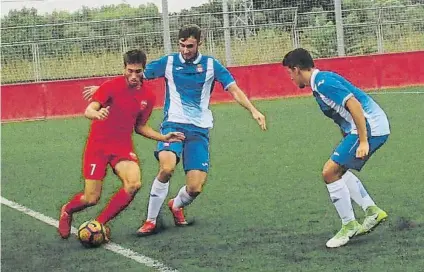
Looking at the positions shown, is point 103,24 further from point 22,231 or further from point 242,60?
point 22,231

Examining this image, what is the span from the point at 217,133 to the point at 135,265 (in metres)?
10.2

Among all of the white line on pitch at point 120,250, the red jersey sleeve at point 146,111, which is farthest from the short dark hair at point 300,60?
the white line on pitch at point 120,250

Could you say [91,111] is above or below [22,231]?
above

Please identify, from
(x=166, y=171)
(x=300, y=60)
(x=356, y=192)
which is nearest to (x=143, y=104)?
(x=166, y=171)

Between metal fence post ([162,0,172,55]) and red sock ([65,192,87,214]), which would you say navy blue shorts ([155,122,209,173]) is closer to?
red sock ([65,192,87,214])

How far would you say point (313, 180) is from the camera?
11.4 meters

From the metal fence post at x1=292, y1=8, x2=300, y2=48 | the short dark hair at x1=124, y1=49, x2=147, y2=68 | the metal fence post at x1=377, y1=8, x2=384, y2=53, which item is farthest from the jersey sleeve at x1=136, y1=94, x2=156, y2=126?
the metal fence post at x1=377, y1=8, x2=384, y2=53

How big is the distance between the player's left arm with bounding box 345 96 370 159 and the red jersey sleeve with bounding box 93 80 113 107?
2.05 m

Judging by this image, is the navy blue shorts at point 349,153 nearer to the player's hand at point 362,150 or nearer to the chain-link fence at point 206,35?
the player's hand at point 362,150

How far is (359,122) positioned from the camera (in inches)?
299

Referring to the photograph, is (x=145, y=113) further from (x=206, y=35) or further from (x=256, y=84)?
(x=206, y=35)

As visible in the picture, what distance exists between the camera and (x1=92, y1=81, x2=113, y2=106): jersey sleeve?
8352mm

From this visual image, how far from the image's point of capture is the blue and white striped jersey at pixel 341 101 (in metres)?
7.69

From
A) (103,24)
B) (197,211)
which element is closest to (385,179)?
(197,211)
